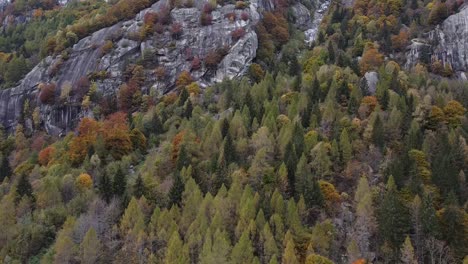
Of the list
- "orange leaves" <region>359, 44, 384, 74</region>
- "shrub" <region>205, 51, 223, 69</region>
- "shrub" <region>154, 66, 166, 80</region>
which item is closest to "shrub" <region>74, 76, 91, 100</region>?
"shrub" <region>154, 66, 166, 80</region>

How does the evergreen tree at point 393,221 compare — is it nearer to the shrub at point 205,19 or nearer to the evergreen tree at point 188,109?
the evergreen tree at point 188,109

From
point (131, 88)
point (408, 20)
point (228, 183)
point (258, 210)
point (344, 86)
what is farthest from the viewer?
point (408, 20)

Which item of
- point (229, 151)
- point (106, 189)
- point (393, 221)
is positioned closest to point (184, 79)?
point (229, 151)

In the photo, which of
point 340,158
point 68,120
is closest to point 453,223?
point 340,158

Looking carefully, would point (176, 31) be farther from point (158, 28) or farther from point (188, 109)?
point (188, 109)

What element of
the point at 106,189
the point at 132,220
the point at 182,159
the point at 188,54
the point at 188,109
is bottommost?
the point at 188,54

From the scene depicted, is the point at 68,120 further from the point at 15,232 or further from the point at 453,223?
the point at 453,223
